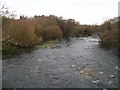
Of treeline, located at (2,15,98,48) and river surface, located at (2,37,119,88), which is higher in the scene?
treeline, located at (2,15,98,48)

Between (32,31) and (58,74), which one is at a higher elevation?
(32,31)

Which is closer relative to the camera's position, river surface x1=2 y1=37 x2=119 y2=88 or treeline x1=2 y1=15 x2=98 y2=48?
river surface x1=2 y1=37 x2=119 y2=88

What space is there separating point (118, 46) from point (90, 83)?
62.1 ft

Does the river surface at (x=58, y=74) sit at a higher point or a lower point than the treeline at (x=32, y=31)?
lower

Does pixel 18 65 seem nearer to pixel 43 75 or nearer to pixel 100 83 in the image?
pixel 43 75

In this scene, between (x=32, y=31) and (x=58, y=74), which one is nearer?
(x=58, y=74)

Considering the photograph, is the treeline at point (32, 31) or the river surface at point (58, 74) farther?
the treeline at point (32, 31)

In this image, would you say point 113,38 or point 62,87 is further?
point 113,38

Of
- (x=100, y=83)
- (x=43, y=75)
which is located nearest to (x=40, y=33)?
(x=43, y=75)

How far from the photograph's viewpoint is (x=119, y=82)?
13.8 metres

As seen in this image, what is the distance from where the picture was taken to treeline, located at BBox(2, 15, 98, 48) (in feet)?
83.0

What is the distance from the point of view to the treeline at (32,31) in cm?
2530

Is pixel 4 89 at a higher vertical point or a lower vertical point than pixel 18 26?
lower

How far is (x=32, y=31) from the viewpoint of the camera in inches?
1417
